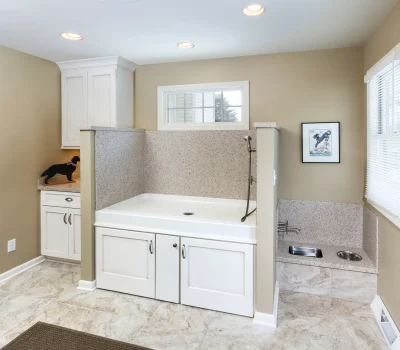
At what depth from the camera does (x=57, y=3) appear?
217 centimetres

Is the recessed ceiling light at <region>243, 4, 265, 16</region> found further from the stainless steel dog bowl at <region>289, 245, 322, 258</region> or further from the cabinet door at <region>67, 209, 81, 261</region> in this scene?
the cabinet door at <region>67, 209, 81, 261</region>

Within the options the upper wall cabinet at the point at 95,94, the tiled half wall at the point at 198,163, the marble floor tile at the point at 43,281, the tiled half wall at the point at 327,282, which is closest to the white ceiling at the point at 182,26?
the upper wall cabinet at the point at 95,94

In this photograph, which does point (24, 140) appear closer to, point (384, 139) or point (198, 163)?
point (198, 163)

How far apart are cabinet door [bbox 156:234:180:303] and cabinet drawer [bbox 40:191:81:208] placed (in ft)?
4.07

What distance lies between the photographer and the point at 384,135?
2.45 metres

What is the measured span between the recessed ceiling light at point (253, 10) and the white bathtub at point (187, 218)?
5.33 ft

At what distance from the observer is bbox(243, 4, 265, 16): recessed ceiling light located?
2.21 meters

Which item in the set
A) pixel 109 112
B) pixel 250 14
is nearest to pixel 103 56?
pixel 109 112

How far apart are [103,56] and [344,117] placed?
265 centimetres

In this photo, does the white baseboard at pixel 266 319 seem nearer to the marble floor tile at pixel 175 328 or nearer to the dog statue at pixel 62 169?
the marble floor tile at pixel 175 328

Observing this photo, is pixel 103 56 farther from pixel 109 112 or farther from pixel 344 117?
pixel 344 117

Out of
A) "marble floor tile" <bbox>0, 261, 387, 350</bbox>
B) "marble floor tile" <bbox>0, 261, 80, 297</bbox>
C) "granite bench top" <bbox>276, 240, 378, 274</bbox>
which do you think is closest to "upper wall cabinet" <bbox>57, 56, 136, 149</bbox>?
"marble floor tile" <bbox>0, 261, 80, 297</bbox>

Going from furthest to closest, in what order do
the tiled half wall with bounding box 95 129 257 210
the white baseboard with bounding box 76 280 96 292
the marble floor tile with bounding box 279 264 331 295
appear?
the tiled half wall with bounding box 95 129 257 210 → the white baseboard with bounding box 76 280 96 292 → the marble floor tile with bounding box 279 264 331 295

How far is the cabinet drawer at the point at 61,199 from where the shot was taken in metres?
3.45
